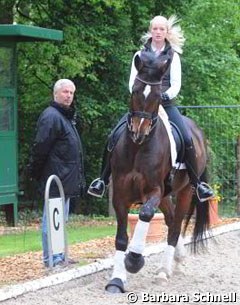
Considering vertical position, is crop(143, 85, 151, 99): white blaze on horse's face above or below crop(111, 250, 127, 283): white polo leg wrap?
above

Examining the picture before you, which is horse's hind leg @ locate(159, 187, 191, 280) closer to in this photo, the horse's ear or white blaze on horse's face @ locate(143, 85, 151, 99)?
white blaze on horse's face @ locate(143, 85, 151, 99)

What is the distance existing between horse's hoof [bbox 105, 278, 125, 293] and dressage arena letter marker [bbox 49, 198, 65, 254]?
3.23 ft

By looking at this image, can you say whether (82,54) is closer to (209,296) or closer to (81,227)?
(81,227)

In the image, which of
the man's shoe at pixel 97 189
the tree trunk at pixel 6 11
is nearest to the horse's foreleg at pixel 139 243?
the man's shoe at pixel 97 189

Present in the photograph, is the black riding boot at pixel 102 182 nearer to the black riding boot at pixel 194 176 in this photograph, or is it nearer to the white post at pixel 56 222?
the white post at pixel 56 222

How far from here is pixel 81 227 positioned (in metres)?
14.6

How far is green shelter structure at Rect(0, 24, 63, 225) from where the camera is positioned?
579 inches

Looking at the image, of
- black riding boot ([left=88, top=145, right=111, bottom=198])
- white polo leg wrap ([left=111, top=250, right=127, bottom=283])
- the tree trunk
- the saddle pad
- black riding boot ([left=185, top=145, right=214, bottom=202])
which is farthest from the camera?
the tree trunk

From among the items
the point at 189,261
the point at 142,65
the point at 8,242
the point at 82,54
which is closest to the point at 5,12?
the point at 82,54

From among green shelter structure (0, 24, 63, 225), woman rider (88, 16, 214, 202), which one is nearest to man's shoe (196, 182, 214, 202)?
woman rider (88, 16, 214, 202)

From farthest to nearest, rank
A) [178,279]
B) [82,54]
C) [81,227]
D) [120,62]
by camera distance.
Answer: [120,62] < [82,54] < [81,227] < [178,279]

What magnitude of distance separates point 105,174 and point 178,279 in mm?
1381

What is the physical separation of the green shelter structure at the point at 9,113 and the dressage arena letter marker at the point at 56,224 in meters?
6.18

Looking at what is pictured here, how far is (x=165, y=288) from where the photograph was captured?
7816mm
